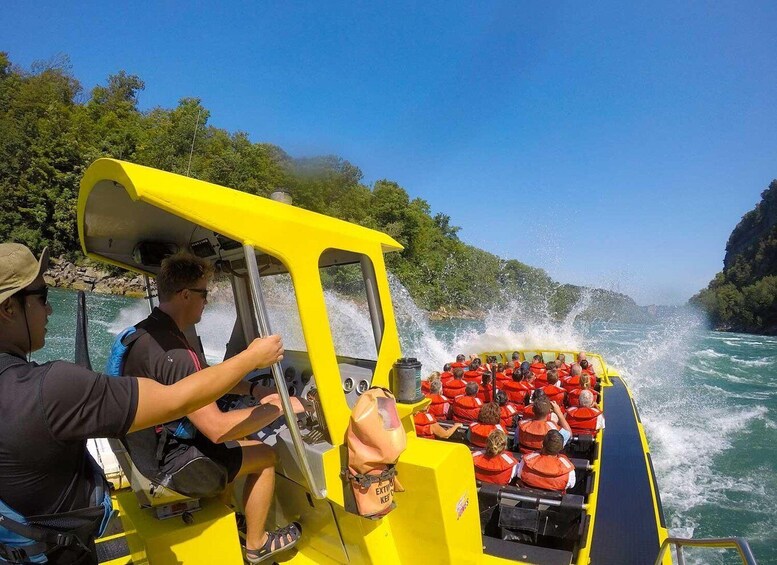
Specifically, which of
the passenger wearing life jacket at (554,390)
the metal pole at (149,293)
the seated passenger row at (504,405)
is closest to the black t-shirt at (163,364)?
the metal pole at (149,293)

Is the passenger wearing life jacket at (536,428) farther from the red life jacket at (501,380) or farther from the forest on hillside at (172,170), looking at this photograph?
the forest on hillside at (172,170)

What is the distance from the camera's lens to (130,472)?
224cm

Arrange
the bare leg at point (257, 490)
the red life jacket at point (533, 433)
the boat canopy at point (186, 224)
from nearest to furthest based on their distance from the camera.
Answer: the boat canopy at point (186, 224), the bare leg at point (257, 490), the red life jacket at point (533, 433)

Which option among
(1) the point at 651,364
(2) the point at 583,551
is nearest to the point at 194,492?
(2) the point at 583,551

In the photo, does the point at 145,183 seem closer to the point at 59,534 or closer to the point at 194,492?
the point at 59,534

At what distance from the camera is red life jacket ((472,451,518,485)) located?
404 cm

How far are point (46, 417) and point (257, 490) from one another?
1.30 m

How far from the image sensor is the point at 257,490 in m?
2.30

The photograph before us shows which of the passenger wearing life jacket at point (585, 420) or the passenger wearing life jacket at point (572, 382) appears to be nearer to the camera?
the passenger wearing life jacket at point (585, 420)

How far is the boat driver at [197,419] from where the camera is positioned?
6.33 feet

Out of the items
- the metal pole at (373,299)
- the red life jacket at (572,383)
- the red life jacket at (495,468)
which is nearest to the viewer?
the metal pole at (373,299)

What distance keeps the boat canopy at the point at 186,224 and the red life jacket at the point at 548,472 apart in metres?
2.49

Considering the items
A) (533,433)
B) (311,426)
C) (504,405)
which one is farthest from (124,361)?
(504,405)

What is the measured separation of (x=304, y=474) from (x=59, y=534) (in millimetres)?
962
